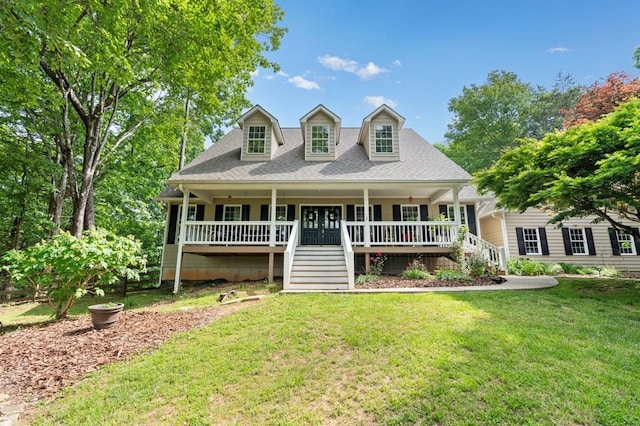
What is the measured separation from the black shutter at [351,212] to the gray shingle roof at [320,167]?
2.00 metres

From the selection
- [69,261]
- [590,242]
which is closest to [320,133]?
[69,261]

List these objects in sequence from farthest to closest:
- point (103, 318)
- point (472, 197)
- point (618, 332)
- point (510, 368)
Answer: point (472, 197) < point (103, 318) < point (618, 332) < point (510, 368)

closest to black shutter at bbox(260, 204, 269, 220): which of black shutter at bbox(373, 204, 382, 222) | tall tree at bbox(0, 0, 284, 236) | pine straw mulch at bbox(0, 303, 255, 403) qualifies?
tall tree at bbox(0, 0, 284, 236)

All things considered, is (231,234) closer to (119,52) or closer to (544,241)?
(119,52)

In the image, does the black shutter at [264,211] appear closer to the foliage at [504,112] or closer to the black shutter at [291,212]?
the black shutter at [291,212]

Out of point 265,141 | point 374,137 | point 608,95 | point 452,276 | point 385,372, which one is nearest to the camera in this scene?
point 385,372

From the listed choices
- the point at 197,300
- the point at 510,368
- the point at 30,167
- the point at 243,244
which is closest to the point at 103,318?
the point at 197,300

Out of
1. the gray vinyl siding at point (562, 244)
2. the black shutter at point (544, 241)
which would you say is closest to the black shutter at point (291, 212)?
the gray vinyl siding at point (562, 244)

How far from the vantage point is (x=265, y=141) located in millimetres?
12125

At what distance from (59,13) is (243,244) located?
300 inches

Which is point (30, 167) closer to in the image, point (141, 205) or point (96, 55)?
point (141, 205)

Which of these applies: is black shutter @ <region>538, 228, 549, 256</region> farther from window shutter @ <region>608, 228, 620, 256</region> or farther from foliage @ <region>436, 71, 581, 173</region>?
foliage @ <region>436, 71, 581, 173</region>

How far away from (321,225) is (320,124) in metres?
4.62

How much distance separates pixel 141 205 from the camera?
1609 centimetres
